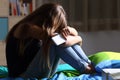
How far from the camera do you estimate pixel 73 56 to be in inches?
75.4

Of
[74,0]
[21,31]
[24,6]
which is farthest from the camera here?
[74,0]

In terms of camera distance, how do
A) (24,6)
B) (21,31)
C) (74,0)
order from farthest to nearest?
(74,0), (24,6), (21,31)

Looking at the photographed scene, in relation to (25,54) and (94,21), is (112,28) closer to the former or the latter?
(94,21)

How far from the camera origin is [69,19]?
12.2 ft

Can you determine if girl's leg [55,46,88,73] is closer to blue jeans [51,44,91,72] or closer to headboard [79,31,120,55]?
blue jeans [51,44,91,72]

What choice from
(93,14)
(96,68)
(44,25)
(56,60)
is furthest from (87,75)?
(93,14)

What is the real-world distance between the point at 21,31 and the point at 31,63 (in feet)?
0.73

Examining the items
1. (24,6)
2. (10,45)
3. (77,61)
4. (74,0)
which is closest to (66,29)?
(77,61)

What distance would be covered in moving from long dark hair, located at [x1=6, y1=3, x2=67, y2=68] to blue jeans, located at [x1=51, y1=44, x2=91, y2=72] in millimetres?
85

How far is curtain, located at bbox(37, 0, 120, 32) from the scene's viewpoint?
3693 millimetres

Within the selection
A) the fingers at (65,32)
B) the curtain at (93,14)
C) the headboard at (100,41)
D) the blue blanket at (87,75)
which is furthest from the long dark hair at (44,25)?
the headboard at (100,41)

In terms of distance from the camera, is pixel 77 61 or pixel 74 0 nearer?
pixel 77 61

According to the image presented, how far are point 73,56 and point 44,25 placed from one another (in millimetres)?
276

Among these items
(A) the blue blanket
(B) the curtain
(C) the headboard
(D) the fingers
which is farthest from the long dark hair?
(C) the headboard
